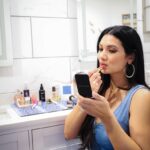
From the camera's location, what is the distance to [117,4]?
1883 millimetres

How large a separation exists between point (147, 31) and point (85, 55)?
1.91 ft

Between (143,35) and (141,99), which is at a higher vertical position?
(143,35)

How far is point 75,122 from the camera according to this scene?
45.4 inches

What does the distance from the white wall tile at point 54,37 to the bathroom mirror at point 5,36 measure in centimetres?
19

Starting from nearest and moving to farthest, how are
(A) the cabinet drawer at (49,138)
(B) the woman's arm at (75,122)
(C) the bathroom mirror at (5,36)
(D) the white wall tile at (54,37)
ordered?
(B) the woman's arm at (75,122), (A) the cabinet drawer at (49,138), (C) the bathroom mirror at (5,36), (D) the white wall tile at (54,37)

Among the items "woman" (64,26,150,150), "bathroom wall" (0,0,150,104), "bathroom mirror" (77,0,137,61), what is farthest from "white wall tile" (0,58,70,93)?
"woman" (64,26,150,150)

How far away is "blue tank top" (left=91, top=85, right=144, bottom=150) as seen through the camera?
1029mm

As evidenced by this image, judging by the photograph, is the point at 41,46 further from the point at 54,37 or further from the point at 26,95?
the point at 26,95

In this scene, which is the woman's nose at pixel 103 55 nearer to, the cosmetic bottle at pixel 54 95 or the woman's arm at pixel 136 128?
the woman's arm at pixel 136 128

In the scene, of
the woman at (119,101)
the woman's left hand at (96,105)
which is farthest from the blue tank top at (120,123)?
the woman's left hand at (96,105)

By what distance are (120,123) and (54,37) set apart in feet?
3.17

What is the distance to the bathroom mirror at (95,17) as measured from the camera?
6.00ft

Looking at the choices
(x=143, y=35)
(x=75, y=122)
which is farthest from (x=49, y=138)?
(x=143, y=35)

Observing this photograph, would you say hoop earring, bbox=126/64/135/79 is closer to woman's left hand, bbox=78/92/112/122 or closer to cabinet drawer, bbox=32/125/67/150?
woman's left hand, bbox=78/92/112/122
